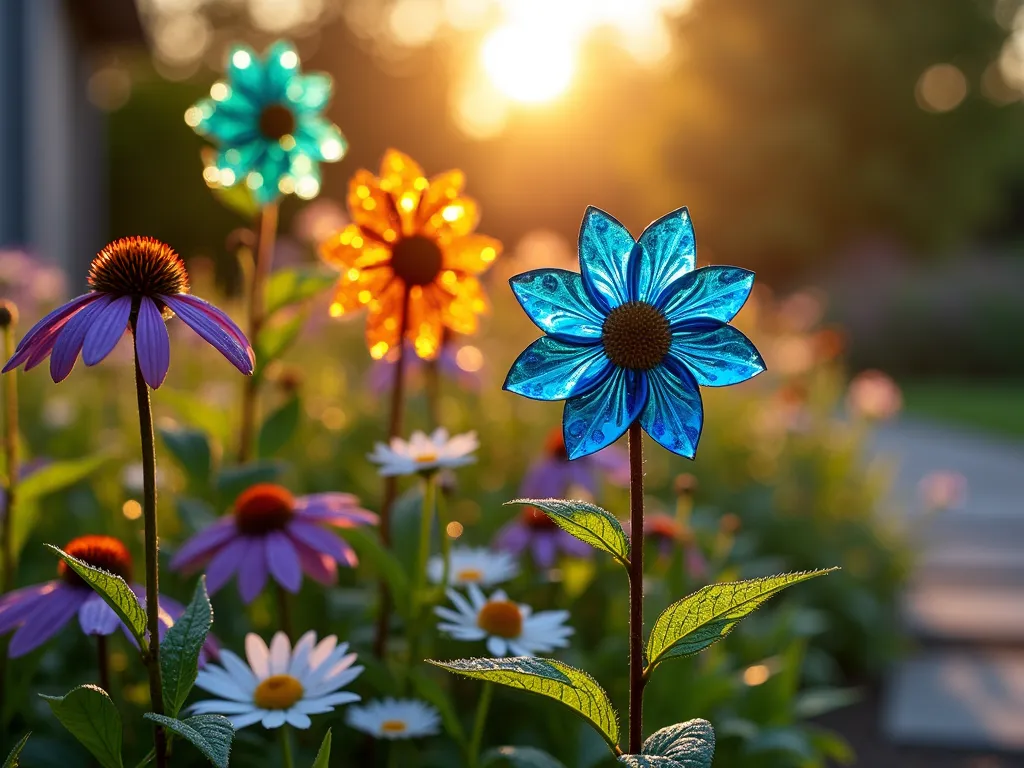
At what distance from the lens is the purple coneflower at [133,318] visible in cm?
103

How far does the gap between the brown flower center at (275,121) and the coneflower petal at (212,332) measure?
2.64 ft

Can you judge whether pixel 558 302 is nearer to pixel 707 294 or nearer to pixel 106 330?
pixel 707 294

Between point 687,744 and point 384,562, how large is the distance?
0.61 m

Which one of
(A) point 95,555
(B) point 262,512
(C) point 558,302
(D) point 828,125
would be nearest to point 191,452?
(B) point 262,512

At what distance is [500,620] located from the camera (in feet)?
→ 4.89

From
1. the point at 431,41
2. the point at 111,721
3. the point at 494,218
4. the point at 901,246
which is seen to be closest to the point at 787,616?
the point at 111,721

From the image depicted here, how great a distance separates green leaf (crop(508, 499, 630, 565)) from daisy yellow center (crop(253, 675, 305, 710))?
0.46 m

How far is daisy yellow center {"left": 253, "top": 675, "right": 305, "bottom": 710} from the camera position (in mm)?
1298

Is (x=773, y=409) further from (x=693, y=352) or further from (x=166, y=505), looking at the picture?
(x=693, y=352)

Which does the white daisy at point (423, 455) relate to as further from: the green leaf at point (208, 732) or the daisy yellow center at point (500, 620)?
the green leaf at point (208, 732)

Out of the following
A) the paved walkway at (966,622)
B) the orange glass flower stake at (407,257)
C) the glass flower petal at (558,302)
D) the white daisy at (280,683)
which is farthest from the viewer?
the paved walkway at (966,622)

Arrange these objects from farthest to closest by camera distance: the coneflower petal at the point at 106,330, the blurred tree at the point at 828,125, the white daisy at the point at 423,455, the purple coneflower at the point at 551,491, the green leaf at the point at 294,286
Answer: the blurred tree at the point at 828,125
the purple coneflower at the point at 551,491
the green leaf at the point at 294,286
the white daisy at the point at 423,455
the coneflower petal at the point at 106,330

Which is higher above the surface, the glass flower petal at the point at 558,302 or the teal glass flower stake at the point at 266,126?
the teal glass flower stake at the point at 266,126

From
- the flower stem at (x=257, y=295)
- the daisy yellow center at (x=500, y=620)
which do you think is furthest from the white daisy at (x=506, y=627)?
the flower stem at (x=257, y=295)
